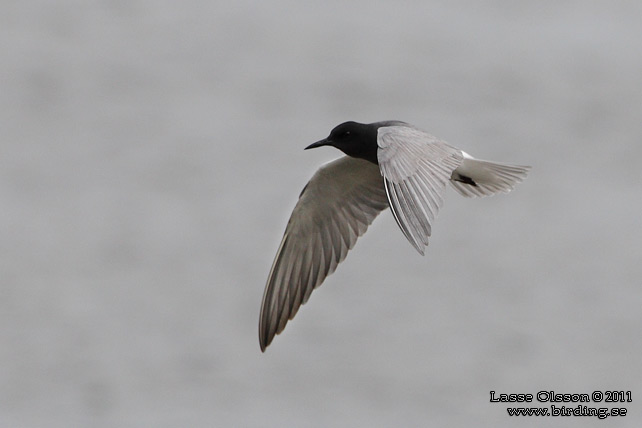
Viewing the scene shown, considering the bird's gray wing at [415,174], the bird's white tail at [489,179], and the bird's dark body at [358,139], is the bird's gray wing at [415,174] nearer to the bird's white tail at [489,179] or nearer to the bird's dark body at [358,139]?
the bird's dark body at [358,139]

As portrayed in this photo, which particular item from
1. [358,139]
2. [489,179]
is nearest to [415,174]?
[358,139]

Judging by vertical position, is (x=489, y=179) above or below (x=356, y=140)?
above

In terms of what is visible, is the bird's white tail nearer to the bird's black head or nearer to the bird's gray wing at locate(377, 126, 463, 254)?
the bird's black head

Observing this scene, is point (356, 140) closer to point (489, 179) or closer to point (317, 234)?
point (317, 234)

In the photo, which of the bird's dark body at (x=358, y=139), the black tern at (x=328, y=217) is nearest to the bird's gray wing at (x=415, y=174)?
the bird's dark body at (x=358, y=139)

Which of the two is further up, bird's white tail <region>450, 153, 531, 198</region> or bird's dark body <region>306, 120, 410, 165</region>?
bird's white tail <region>450, 153, 531, 198</region>

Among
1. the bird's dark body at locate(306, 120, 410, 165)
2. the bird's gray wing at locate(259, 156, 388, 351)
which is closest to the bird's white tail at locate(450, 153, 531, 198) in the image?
the bird's gray wing at locate(259, 156, 388, 351)

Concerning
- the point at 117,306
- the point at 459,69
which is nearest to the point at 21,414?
the point at 117,306
